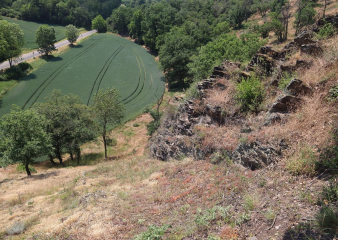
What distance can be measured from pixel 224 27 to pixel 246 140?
57729 mm

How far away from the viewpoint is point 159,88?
4991 cm

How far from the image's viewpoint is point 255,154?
379 inches

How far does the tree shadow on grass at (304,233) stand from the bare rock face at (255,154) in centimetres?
345

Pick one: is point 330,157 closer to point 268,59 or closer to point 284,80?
point 284,80

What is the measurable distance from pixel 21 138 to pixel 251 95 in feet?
67.6

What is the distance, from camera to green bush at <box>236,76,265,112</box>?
12.5 meters

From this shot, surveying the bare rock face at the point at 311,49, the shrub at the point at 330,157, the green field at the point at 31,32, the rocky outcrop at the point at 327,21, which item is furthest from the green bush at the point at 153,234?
the green field at the point at 31,32

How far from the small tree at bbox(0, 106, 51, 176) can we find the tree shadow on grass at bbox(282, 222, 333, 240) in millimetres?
20818

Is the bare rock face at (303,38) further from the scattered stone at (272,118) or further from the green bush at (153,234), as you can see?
the green bush at (153,234)

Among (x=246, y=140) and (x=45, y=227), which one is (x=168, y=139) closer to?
(x=246, y=140)

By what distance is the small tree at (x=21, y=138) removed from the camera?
771 inches

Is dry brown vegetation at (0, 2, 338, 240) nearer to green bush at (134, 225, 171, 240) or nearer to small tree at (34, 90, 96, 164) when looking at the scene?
green bush at (134, 225, 171, 240)

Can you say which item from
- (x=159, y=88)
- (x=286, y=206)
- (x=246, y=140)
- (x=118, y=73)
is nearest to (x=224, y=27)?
(x=159, y=88)

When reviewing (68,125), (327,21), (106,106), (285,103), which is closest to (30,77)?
(68,125)
